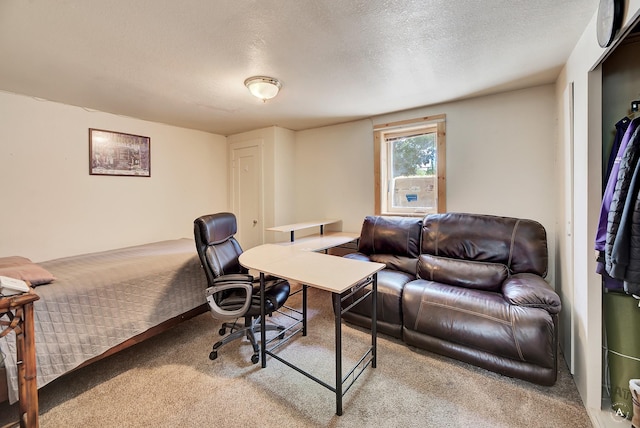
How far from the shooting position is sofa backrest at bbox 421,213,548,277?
91.5 inches

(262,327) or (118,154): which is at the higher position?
(118,154)

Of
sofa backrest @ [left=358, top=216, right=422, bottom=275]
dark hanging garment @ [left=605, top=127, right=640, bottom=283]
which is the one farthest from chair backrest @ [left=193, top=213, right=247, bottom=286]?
dark hanging garment @ [left=605, top=127, right=640, bottom=283]

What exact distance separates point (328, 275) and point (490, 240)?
171 centimetres

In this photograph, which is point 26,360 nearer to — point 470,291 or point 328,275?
point 328,275

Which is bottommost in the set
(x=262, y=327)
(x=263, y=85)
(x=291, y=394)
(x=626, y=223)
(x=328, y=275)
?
(x=291, y=394)

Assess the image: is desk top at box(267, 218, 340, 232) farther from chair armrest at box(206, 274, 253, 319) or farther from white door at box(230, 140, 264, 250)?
chair armrest at box(206, 274, 253, 319)

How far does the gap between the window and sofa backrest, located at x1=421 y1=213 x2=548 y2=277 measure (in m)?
0.53

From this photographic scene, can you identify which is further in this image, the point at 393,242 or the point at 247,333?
the point at 393,242

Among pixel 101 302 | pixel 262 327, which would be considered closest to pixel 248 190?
pixel 101 302

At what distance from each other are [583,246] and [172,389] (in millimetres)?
2907

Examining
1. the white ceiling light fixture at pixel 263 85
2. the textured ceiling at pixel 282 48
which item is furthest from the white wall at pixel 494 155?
the white ceiling light fixture at pixel 263 85

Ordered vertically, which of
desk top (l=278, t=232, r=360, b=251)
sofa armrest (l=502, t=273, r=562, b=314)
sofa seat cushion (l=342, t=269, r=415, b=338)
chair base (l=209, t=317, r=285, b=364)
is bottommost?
chair base (l=209, t=317, r=285, b=364)

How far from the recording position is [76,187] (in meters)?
3.00

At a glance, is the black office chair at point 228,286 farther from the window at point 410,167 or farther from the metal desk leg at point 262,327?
the window at point 410,167
